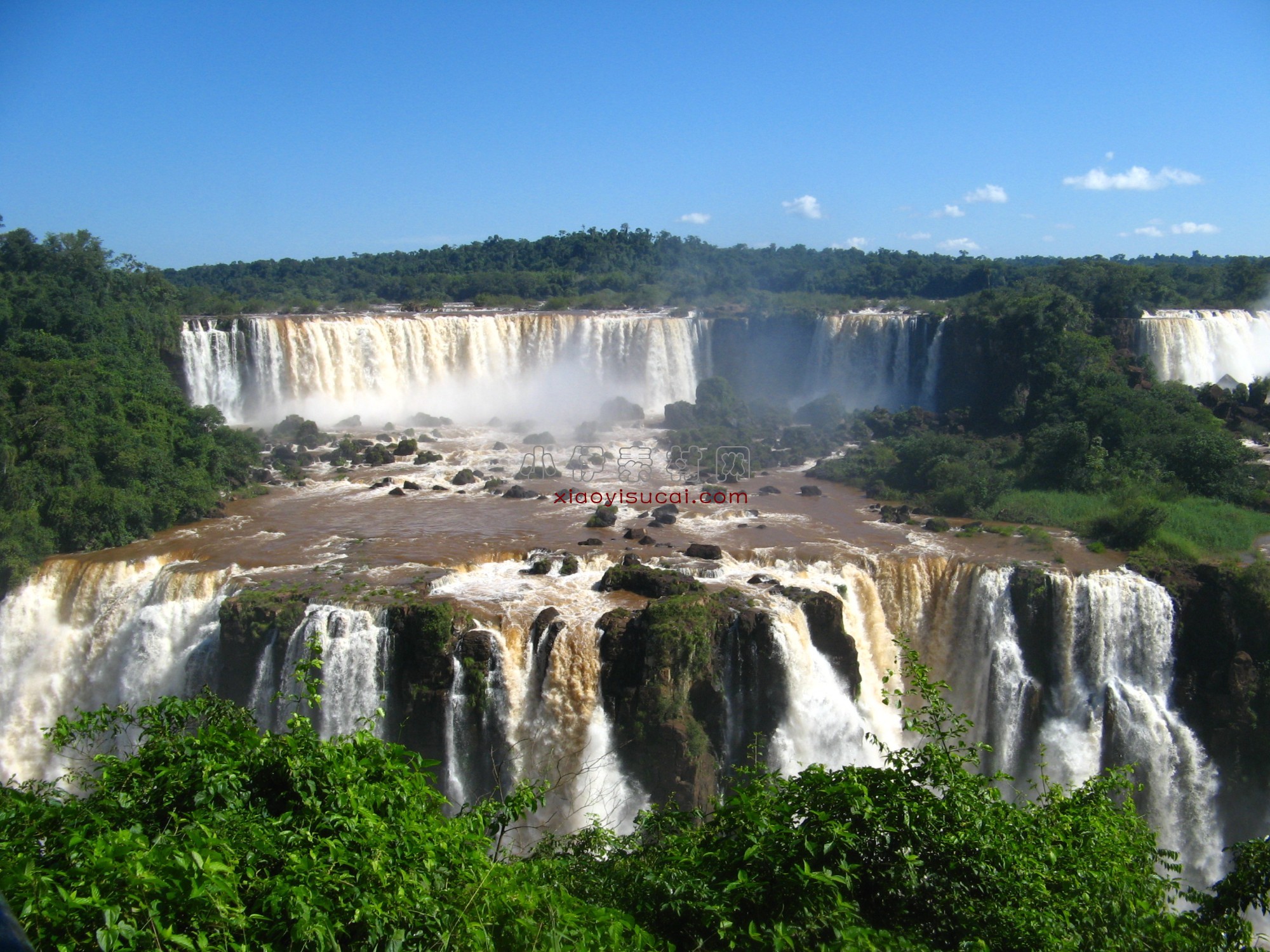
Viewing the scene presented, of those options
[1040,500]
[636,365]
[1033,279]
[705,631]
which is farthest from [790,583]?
[1033,279]

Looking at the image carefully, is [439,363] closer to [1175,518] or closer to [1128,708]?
[1175,518]

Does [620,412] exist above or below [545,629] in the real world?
above

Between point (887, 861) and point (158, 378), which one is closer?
point (887, 861)

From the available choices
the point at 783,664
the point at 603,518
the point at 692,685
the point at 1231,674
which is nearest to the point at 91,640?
the point at 603,518

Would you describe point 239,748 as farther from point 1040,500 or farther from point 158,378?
point 158,378

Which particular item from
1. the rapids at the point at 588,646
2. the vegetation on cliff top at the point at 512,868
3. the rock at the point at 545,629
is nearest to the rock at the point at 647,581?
the rapids at the point at 588,646

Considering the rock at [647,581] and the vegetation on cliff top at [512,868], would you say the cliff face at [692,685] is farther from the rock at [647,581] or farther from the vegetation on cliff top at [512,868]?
the vegetation on cliff top at [512,868]
